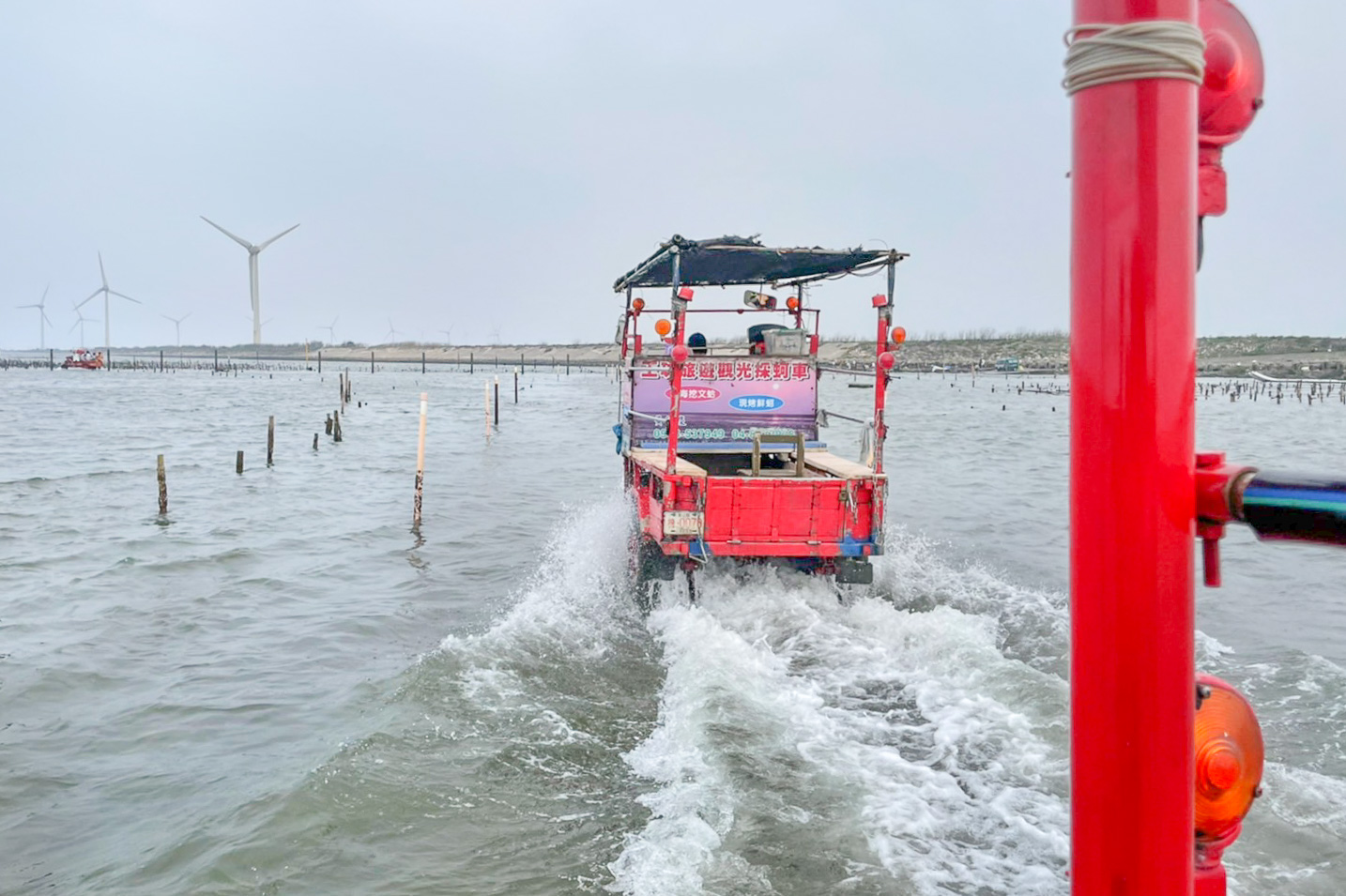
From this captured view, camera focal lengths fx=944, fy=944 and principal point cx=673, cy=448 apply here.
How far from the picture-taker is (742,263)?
1166 cm

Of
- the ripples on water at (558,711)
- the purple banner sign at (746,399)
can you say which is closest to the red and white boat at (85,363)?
the ripples on water at (558,711)

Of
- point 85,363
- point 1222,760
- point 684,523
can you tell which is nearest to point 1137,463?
point 1222,760

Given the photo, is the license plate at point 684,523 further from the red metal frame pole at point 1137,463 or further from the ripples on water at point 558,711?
the red metal frame pole at point 1137,463

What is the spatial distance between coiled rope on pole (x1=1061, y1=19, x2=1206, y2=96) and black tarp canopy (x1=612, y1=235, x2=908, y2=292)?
7.92m

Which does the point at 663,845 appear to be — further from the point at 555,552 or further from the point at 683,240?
the point at 555,552

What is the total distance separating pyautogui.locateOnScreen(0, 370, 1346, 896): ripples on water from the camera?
5242 millimetres

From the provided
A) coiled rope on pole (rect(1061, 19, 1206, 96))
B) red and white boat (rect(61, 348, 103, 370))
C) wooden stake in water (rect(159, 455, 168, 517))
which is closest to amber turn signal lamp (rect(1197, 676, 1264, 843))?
coiled rope on pole (rect(1061, 19, 1206, 96))

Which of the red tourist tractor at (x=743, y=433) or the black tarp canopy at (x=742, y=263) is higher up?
the black tarp canopy at (x=742, y=263)

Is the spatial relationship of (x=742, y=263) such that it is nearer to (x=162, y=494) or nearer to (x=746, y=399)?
(x=746, y=399)

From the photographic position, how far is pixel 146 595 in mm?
12148

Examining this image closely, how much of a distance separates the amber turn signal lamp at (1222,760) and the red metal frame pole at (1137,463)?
0.16 metres

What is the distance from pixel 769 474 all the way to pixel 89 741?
732cm

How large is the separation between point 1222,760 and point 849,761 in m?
5.16

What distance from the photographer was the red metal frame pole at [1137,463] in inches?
51.0
